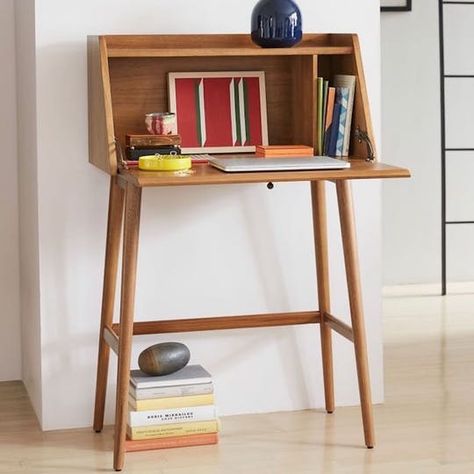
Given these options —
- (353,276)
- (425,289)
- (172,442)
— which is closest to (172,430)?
(172,442)

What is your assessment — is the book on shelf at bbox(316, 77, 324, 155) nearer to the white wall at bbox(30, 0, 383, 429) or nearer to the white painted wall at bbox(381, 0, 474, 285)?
the white wall at bbox(30, 0, 383, 429)

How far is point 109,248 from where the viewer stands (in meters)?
3.40

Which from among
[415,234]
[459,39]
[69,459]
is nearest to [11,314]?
[69,459]

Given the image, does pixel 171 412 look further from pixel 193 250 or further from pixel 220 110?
pixel 220 110

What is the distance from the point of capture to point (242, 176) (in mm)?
3031

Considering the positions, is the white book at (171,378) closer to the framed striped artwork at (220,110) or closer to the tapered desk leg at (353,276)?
the tapered desk leg at (353,276)

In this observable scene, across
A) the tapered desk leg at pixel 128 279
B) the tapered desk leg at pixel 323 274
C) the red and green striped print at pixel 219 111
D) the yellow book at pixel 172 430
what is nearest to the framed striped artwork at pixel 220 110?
the red and green striped print at pixel 219 111

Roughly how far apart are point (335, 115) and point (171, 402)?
0.99 meters

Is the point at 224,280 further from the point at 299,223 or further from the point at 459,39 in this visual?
the point at 459,39

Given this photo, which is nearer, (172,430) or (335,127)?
(172,430)

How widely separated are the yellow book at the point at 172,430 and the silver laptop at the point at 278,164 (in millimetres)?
772

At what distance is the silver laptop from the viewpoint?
3.08 metres

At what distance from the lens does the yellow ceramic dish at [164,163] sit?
3121 millimetres

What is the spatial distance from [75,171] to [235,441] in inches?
37.4
